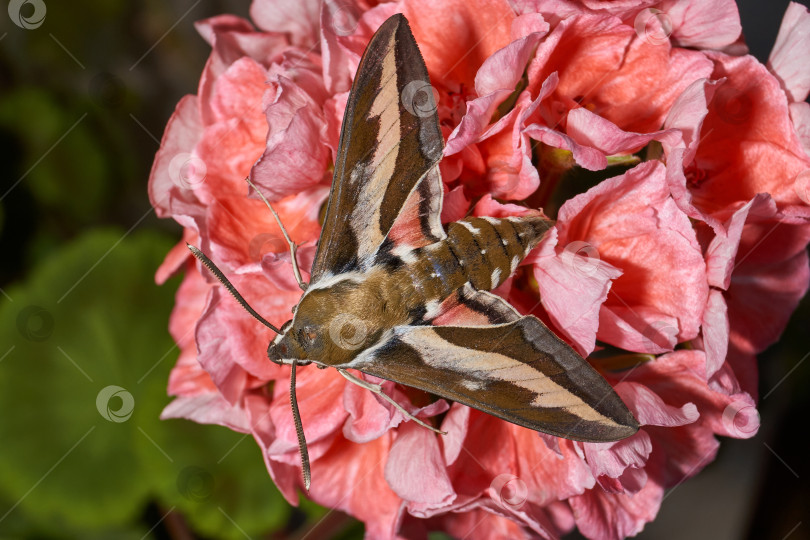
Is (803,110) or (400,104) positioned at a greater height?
(400,104)

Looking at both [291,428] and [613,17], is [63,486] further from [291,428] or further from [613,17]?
[613,17]

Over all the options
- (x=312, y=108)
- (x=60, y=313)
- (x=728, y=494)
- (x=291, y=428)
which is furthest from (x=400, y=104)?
(x=728, y=494)

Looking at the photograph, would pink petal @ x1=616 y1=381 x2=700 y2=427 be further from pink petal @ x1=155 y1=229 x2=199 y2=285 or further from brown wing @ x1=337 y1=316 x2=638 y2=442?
pink petal @ x1=155 y1=229 x2=199 y2=285

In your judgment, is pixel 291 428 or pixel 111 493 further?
pixel 111 493

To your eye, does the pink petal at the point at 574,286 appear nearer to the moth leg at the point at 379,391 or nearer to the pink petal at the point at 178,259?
the moth leg at the point at 379,391

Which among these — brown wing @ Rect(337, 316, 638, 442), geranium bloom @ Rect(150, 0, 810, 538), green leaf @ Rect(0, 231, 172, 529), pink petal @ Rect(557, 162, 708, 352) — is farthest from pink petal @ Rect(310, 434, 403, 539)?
green leaf @ Rect(0, 231, 172, 529)

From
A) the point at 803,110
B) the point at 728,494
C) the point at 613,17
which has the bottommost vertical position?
the point at 728,494
